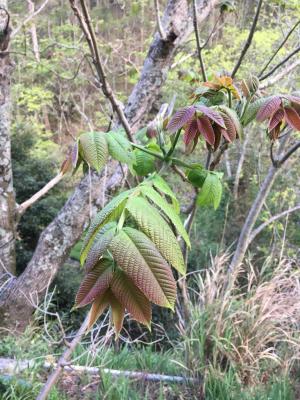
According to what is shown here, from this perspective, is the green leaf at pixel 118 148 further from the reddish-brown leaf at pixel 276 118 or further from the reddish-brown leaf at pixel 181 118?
the reddish-brown leaf at pixel 276 118

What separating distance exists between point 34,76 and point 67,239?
8.64 metres

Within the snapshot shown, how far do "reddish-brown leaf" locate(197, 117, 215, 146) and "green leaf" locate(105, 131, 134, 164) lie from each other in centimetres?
19

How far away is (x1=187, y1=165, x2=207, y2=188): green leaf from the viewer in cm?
109

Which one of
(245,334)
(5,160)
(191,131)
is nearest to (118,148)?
(191,131)

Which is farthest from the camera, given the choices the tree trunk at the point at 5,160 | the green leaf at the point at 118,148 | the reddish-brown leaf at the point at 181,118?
the tree trunk at the point at 5,160

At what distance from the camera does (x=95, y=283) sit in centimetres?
54

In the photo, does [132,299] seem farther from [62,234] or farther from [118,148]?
[62,234]

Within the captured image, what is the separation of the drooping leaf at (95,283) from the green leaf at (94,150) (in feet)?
1.20

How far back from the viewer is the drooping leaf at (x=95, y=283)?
0.53 meters

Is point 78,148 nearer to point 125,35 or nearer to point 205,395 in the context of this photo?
point 205,395

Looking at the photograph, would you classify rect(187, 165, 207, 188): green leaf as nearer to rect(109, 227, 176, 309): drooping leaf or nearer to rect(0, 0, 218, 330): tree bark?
rect(109, 227, 176, 309): drooping leaf

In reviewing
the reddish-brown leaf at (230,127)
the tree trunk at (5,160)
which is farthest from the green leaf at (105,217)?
the tree trunk at (5,160)

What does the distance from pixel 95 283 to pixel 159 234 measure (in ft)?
0.33

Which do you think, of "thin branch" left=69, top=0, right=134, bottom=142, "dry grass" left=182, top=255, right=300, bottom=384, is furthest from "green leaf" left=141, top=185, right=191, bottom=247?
"dry grass" left=182, top=255, right=300, bottom=384
